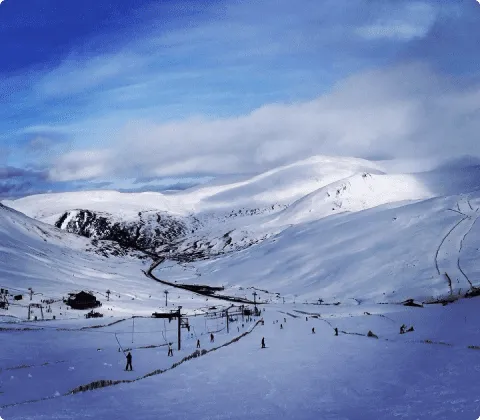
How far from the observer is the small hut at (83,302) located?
68.9 meters

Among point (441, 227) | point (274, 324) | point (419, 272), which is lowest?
point (274, 324)

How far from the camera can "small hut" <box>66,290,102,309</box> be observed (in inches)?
2714

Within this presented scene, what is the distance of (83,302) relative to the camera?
6988 centimetres

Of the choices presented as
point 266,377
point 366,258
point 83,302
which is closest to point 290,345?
point 266,377

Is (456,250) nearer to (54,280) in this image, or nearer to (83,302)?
(83,302)

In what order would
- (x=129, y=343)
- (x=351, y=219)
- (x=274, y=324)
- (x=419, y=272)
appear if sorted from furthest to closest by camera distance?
(x=351, y=219)
(x=419, y=272)
(x=274, y=324)
(x=129, y=343)

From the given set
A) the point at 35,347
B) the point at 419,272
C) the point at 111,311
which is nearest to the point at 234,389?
the point at 35,347

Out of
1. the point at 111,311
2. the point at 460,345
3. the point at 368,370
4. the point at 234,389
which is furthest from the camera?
the point at 111,311

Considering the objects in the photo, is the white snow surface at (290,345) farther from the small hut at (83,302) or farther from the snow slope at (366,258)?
the small hut at (83,302)

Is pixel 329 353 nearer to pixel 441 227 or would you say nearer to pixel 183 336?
pixel 183 336

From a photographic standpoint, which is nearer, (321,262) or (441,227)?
(441,227)

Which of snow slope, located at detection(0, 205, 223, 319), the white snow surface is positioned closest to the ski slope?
the white snow surface

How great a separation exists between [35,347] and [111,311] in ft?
112

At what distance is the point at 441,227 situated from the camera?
10431cm
